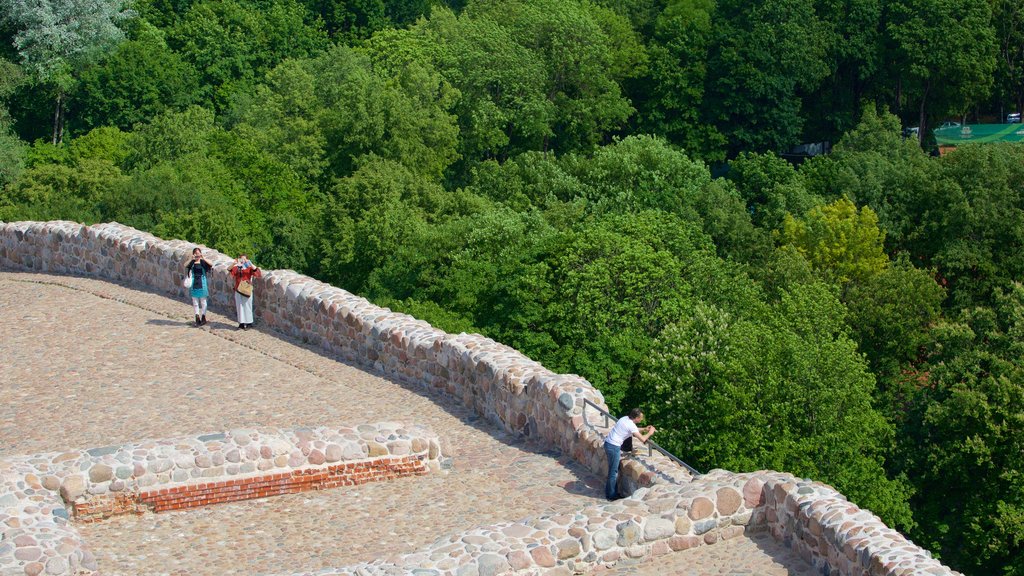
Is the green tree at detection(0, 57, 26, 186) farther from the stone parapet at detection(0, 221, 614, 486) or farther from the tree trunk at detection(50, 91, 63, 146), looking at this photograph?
the stone parapet at detection(0, 221, 614, 486)

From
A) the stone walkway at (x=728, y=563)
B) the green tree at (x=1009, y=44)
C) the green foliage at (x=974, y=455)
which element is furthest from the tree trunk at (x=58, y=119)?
the stone walkway at (x=728, y=563)

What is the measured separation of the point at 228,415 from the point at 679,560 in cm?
727

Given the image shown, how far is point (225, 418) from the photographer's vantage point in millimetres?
18641

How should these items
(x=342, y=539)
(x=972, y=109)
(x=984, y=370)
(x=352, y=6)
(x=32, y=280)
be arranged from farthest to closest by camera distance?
(x=352, y=6) → (x=972, y=109) → (x=984, y=370) → (x=32, y=280) → (x=342, y=539)

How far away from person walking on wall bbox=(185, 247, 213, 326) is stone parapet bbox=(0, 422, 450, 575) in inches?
258

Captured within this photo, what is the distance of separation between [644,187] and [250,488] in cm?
3651

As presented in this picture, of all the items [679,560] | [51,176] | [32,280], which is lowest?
[51,176]

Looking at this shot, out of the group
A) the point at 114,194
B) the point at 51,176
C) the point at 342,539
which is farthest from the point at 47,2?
the point at 342,539

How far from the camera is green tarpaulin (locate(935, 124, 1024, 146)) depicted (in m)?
66.3

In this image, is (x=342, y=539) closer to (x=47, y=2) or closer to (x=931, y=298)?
(x=931, y=298)

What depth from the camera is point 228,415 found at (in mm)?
18766

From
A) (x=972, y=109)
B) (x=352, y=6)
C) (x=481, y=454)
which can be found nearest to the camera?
(x=481, y=454)

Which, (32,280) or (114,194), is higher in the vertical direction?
(32,280)

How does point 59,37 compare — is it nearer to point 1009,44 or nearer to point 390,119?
point 390,119
